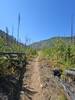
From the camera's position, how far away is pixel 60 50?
2948 centimetres

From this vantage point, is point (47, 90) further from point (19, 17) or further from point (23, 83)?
point (19, 17)

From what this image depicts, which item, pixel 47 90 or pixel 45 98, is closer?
pixel 45 98

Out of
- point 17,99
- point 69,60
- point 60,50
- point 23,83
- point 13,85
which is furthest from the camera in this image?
point 60,50

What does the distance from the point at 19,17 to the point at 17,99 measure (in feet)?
181

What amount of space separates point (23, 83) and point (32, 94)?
94.7 inches

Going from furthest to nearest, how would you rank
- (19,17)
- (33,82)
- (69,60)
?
(19,17) < (69,60) < (33,82)

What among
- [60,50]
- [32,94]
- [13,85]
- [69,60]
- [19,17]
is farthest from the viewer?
[19,17]

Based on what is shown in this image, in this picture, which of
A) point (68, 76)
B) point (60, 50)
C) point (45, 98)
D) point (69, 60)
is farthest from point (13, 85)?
point (60, 50)

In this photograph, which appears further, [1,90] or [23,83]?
[23,83]

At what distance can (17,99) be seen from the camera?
29.4ft

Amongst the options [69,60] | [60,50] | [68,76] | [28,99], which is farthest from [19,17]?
[28,99]

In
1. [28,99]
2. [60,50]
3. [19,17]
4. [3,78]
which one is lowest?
[28,99]

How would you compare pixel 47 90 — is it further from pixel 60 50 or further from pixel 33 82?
pixel 60 50

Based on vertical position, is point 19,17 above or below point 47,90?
above
